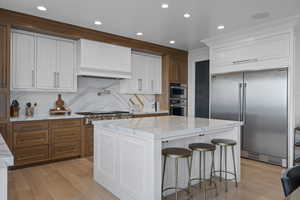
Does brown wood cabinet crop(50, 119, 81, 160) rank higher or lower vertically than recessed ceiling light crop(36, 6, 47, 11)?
lower

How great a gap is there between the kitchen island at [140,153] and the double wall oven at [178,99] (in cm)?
268

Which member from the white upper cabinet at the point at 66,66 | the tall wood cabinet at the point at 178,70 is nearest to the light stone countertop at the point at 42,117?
the white upper cabinet at the point at 66,66

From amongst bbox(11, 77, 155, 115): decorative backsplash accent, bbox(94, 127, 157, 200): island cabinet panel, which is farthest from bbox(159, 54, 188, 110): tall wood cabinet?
bbox(94, 127, 157, 200): island cabinet panel

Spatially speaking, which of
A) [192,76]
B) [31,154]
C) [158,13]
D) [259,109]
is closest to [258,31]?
[259,109]

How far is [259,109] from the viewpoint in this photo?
392 centimetres

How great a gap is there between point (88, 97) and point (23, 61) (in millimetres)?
1512

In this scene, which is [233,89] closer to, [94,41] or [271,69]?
[271,69]

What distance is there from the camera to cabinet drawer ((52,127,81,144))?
3729mm

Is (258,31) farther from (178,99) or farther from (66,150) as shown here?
(66,150)

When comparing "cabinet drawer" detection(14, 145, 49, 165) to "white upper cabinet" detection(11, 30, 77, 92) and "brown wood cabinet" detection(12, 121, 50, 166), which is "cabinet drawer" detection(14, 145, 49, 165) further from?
"white upper cabinet" detection(11, 30, 77, 92)

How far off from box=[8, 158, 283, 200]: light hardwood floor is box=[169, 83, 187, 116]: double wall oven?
255cm

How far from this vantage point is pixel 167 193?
254 centimetres

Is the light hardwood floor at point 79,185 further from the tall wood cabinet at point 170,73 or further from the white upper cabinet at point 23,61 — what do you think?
the tall wood cabinet at point 170,73

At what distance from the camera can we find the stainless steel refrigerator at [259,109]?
3.65 m
